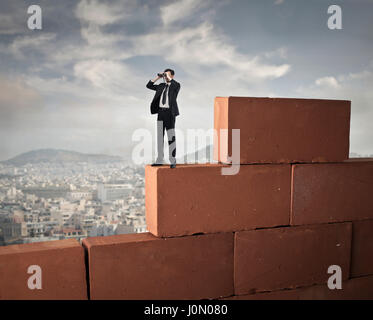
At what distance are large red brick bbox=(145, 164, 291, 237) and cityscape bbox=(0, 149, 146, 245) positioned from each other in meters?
0.25

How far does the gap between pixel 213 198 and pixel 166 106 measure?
0.80 m

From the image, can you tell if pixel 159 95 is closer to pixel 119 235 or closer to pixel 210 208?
pixel 210 208

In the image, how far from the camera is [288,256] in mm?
2924

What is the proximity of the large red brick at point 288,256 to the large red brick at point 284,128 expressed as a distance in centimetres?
63

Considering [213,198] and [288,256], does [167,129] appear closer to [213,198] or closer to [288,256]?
[213,198]

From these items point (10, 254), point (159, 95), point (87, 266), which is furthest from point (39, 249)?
point (159, 95)

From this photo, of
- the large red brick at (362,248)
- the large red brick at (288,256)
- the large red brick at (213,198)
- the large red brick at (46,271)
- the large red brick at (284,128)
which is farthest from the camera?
the large red brick at (362,248)

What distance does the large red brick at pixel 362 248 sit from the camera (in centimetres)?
316

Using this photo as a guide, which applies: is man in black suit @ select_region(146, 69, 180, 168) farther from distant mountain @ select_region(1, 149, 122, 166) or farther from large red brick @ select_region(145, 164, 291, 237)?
distant mountain @ select_region(1, 149, 122, 166)

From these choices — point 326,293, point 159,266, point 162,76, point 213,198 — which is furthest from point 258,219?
point 162,76

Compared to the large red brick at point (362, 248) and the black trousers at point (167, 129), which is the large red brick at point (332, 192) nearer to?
the large red brick at point (362, 248)

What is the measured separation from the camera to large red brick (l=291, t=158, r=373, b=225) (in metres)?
2.89

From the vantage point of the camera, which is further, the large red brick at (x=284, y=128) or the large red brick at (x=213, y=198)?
the large red brick at (x=284, y=128)

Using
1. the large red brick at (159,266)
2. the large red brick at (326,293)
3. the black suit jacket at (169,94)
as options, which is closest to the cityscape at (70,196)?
the large red brick at (159,266)
